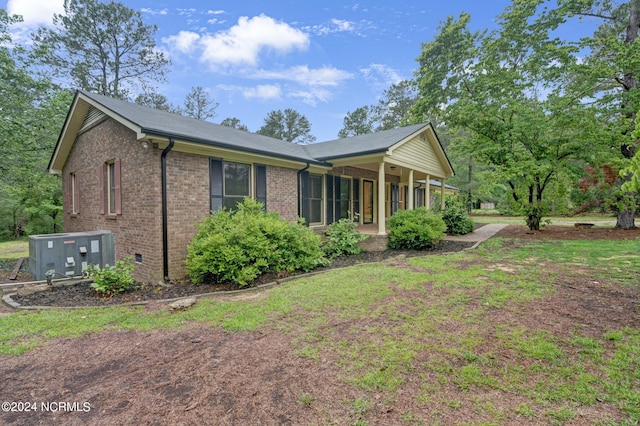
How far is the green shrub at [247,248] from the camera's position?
581 centimetres

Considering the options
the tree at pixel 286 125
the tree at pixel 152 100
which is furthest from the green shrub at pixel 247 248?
the tree at pixel 286 125

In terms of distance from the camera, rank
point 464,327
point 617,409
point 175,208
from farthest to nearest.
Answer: point 175,208 → point 464,327 → point 617,409

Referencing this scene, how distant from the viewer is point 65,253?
264 inches

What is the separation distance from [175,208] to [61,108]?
9.57 meters

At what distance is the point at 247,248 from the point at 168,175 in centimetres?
245

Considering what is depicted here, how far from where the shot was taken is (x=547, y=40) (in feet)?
38.2

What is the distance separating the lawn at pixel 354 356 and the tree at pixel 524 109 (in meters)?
7.79

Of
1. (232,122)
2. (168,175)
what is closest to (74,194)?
(168,175)

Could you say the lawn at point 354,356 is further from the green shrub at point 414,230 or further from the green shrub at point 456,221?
the green shrub at point 456,221

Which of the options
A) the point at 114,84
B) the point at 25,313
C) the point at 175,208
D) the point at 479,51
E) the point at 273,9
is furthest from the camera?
the point at 114,84

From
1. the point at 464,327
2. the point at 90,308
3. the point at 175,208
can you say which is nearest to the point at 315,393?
the point at 464,327

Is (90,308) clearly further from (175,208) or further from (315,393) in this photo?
(315,393)

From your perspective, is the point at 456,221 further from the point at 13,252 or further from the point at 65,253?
the point at 13,252

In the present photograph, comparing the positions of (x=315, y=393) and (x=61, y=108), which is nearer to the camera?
(x=315, y=393)
